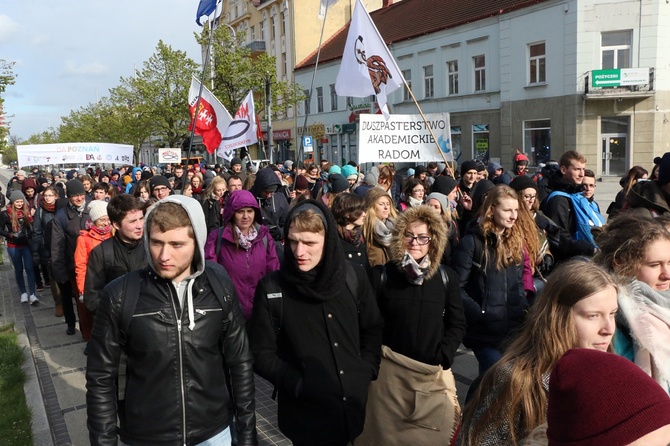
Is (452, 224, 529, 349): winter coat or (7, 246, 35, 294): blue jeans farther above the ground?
(452, 224, 529, 349): winter coat

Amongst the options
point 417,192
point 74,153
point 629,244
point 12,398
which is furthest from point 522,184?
point 74,153

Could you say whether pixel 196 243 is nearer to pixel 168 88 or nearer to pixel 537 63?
pixel 537 63

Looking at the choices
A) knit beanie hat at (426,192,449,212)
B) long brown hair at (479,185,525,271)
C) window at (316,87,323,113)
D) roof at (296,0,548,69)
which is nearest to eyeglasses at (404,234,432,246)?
long brown hair at (479,185,525,271)

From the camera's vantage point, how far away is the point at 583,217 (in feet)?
17.0

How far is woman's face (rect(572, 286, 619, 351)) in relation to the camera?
2.07m

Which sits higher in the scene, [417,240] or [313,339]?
[417,240]

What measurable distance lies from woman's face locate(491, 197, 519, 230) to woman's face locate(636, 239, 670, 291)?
139cm

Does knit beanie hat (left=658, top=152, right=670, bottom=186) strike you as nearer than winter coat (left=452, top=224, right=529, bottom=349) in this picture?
No

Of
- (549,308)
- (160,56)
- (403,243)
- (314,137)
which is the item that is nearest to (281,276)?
(403,243)

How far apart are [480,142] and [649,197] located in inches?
999

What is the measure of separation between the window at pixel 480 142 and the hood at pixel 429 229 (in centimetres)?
2558

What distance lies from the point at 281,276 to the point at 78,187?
5311mm

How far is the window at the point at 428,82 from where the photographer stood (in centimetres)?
3206

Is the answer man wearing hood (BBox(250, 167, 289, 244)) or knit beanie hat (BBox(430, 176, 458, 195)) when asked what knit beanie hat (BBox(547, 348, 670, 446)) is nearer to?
knit beanie hat (BBox(430, 176, 458, 195))
